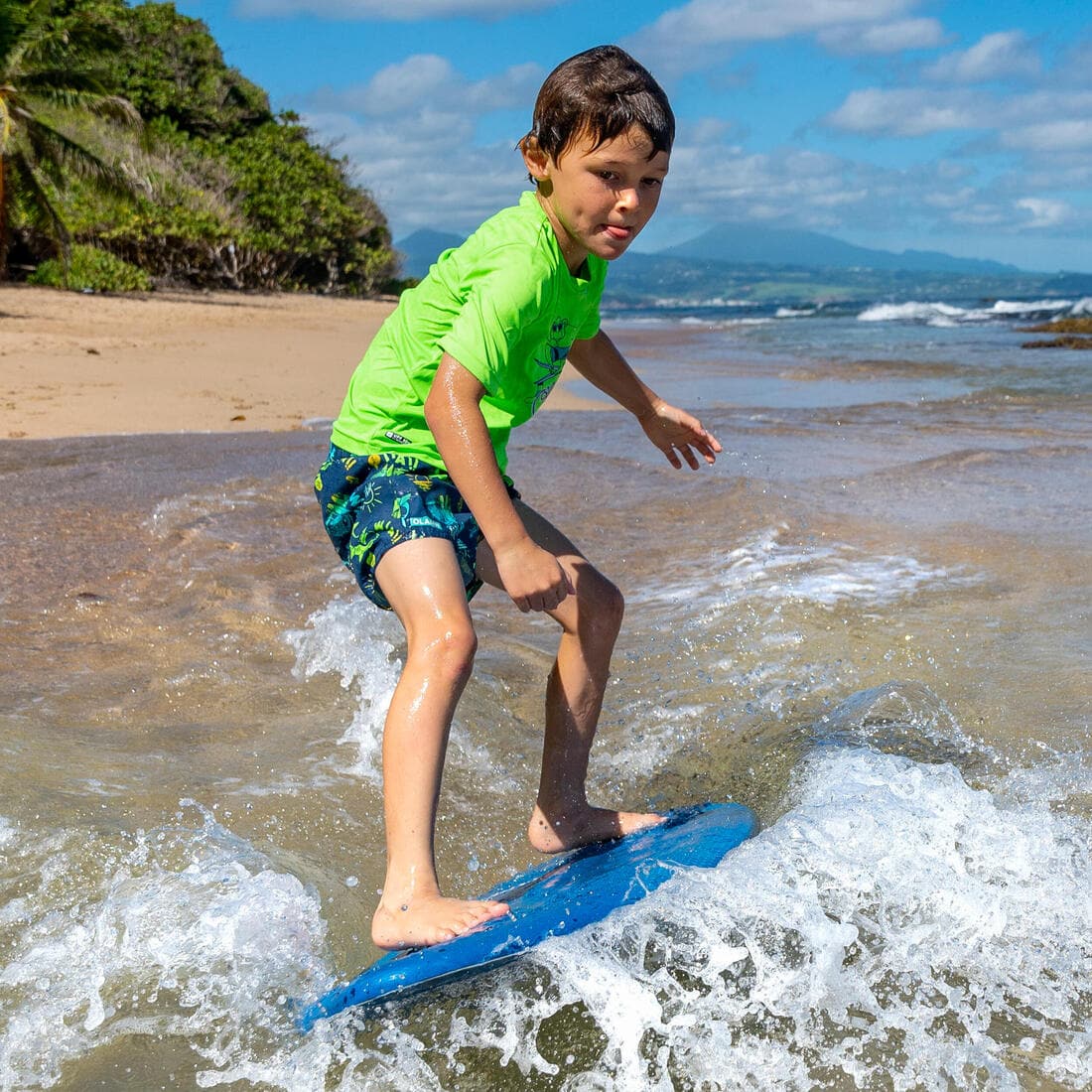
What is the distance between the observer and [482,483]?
225cm

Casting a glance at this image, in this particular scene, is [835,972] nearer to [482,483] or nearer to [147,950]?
[482,483]

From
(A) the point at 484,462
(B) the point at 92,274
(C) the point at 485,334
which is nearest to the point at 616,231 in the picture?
(C) the point at 485,334

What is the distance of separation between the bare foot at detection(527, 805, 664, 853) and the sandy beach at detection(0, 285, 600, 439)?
5975 mm

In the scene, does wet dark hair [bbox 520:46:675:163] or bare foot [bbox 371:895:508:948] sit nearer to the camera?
Result: bare foot [bbox 371:895:508:948]

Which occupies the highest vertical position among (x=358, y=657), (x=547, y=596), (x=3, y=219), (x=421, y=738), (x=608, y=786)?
(x=3, y=219)

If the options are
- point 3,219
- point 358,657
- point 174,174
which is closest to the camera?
point 358,657

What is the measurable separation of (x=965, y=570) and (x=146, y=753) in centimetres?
313

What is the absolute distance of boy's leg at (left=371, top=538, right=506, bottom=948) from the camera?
2.04m

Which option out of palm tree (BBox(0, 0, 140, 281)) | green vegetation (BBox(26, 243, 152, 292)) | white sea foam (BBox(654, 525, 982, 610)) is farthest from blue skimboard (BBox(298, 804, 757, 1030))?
green vegetation (BBox(26, 243, 152, 292))

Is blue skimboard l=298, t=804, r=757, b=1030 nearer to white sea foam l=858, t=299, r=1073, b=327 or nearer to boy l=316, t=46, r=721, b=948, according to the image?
boy l=316, t=46, r=721, b=948

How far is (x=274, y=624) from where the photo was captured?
159 inches

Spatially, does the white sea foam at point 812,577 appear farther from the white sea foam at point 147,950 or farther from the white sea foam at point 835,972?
the white sea foam at point 147,950

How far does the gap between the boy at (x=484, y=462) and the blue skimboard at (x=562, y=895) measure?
0.06 meters

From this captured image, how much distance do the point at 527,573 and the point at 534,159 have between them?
890 millimetres
